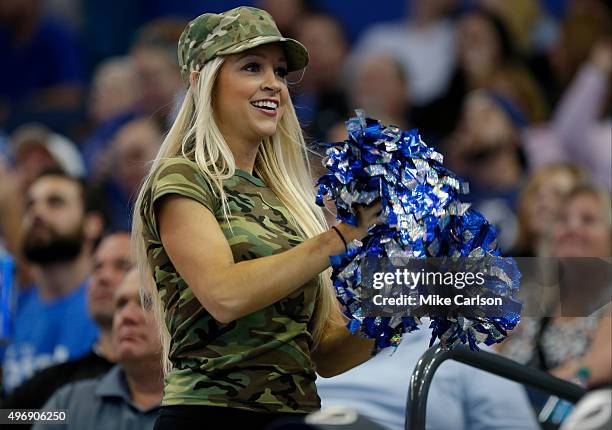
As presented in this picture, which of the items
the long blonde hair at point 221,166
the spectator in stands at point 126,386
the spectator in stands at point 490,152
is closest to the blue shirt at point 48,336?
the spectator in stands at point 126,386

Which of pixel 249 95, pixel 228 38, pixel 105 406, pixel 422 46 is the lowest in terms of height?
pixel 105 406

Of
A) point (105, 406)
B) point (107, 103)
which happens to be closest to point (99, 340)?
point (105, 406)

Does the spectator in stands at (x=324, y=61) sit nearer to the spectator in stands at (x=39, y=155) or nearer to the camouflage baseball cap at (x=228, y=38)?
the spectator in stands at (x=39, y=155)

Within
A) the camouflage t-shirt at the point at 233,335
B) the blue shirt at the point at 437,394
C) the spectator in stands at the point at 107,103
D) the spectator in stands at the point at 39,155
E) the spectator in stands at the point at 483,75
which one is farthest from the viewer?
the spectator in stands at the point at 107,103

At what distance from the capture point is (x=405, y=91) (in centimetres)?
679

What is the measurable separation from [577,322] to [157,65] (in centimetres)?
481

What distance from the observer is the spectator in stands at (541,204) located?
521 centimetres

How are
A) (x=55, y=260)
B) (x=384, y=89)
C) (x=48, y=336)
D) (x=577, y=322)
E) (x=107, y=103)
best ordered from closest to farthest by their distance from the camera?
(x=577, y=322), (x=48, y=336), (x=55, y=260), (x=384, y=89), (x=107, y=103)

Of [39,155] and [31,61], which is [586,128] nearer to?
[39,155]

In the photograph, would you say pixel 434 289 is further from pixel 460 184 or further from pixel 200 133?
pixel 200 133

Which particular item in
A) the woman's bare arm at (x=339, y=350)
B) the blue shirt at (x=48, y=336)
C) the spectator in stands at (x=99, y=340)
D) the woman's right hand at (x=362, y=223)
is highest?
the woman's right hand at (x=362, y=223)

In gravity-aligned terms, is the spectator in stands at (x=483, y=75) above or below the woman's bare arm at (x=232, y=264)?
below

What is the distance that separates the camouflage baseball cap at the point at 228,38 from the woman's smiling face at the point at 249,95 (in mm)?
35

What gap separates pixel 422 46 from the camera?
6.90 m
